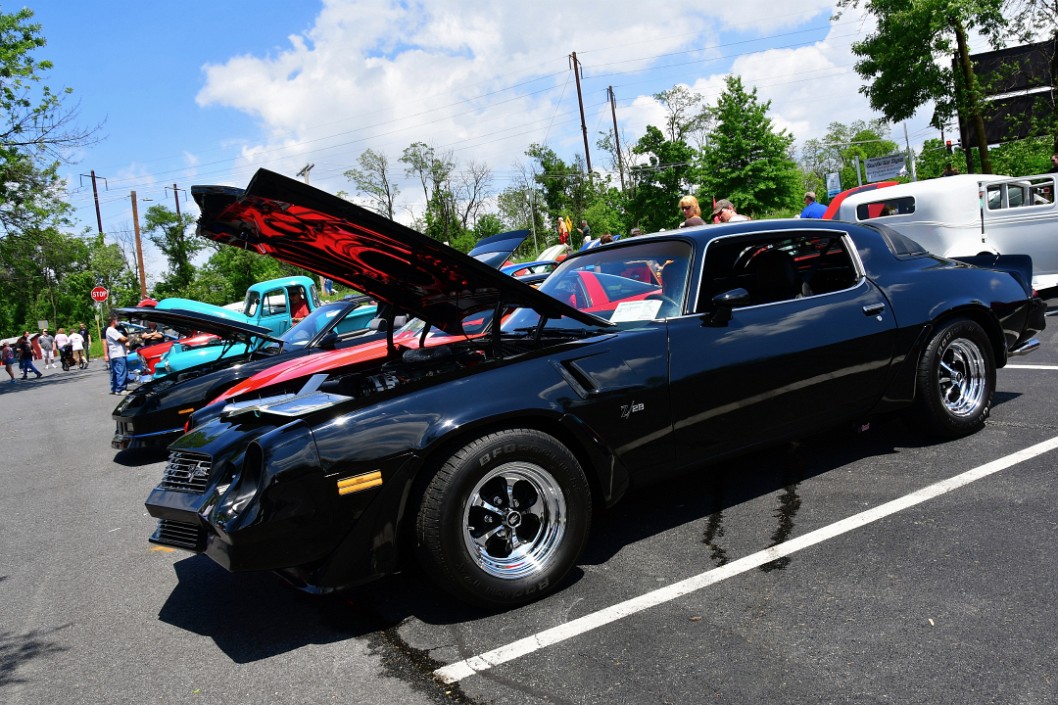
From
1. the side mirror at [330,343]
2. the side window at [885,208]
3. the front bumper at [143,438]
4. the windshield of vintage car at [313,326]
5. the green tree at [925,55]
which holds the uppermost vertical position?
the green tree at [925,55]

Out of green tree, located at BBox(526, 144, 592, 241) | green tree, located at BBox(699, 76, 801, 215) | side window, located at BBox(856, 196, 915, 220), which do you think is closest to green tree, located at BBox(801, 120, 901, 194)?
green tree, located at BBox(526, 144, 592, 241)

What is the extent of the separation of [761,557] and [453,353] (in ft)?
6.16

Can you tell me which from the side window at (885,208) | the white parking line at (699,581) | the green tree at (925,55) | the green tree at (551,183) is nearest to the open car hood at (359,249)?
the white parking line at (699,581)

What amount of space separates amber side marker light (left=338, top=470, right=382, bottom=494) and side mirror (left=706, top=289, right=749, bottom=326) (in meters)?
1.75

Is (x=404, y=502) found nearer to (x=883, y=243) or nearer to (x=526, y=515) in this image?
(x=526, y=515)

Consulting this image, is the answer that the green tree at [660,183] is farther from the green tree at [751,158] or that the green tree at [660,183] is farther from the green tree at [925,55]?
the green tree at [925,55]

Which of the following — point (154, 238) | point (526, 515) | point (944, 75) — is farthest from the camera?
point (154, 238)

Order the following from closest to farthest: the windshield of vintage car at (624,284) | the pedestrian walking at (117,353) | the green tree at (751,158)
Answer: the windshield of vintage car at (624,284) → the pedestrian walking at (117,353) → the green tree at (751,158)

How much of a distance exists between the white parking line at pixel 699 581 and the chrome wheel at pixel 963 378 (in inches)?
20.3

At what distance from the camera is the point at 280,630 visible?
3.15m

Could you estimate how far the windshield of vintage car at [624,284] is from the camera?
375cm

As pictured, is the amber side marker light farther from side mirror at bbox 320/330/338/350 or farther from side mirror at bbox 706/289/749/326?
side mirror at bbox 320/330/338/350

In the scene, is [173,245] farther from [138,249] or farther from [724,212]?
[724,212]

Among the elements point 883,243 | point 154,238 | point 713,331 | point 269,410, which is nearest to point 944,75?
point 883,243
